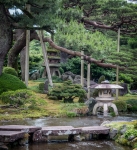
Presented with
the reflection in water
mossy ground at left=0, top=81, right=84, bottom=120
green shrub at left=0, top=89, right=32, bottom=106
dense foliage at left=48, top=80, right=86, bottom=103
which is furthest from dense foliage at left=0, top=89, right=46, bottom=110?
the reflection in water

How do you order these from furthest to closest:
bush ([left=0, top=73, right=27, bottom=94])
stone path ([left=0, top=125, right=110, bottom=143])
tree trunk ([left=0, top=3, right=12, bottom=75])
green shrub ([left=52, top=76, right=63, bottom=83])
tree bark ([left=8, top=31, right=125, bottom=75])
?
green shrub ([left=52, top=76, right=63, bottom=83]) → tree bark ([left=8, top=31, right=125, bottom=75]) → bush ([left=0, top=73, right=27, bottom=94]) → tree trunk ([left=0, top=3, right=12, bottom=75]) → stone path ([left=0, top=125, right=110, bottom=143])

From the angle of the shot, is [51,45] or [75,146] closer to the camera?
[75,146]

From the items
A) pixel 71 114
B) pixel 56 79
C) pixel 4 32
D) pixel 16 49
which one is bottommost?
pixel 71 114

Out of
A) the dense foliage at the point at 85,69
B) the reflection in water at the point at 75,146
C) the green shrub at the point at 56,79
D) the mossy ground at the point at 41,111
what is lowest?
the reflection in water at the point at 75,146

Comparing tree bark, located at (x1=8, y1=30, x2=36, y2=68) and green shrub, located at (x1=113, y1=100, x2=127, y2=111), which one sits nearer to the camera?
green shrub, located at (x1=113, y1=100, x2=127, y2=111)

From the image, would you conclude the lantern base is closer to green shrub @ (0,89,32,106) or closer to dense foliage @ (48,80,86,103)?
dense foliage @ (48,80,86,103)

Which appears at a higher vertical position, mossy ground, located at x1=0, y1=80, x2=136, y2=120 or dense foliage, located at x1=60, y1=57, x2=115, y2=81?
dense foliage, located at x1=60, y1=57, x2=115, y2=81

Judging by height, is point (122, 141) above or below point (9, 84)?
below

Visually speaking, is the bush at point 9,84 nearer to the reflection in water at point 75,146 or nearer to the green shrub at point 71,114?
the green shrub at point 71,114

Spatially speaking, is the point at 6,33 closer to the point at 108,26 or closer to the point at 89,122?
the point at 89,122

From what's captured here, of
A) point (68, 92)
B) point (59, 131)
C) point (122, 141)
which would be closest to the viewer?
point (122, 141)

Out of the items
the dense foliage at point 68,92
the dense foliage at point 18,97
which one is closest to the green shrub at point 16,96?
the dense foliage at point 18,97

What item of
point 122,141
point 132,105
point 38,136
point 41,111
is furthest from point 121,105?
point 38,136

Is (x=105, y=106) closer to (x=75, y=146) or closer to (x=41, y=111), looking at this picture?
(x=41, y=111)
